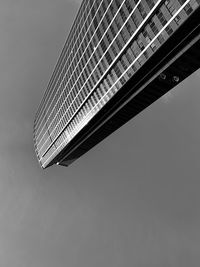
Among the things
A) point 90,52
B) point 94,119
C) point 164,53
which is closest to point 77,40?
point 90,52

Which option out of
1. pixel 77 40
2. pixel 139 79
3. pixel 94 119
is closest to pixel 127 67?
pixel 139 79

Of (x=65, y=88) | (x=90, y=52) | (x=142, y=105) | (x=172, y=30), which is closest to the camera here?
(x=172, y=30)

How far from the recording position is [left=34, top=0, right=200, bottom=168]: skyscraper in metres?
76.1

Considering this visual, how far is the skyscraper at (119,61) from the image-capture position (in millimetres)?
76062

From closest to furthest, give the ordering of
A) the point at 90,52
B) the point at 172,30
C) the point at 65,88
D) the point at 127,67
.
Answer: the point at 172,30
the point at 127,67
the point at 90,52
the point at 65,88

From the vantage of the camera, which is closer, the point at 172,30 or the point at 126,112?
the point at 172,30

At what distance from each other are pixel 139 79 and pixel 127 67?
17.2 feet

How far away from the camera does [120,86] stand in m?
105

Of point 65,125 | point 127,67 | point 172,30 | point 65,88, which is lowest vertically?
point 172,30

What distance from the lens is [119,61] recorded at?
336 feet

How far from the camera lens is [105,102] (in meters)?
119

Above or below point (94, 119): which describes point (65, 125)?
above

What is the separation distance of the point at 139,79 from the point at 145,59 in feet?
40.9

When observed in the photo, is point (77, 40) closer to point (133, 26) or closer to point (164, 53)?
point (133, 26)
